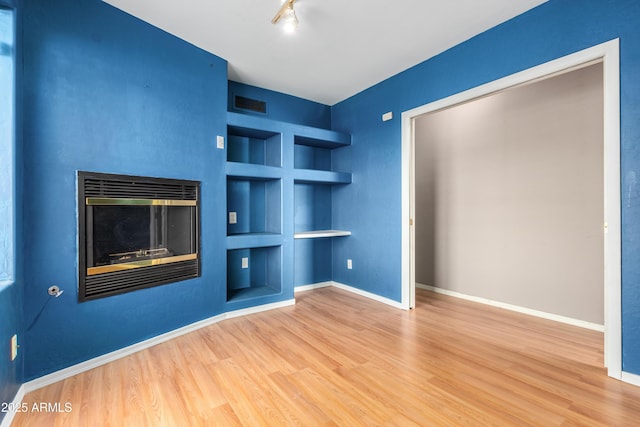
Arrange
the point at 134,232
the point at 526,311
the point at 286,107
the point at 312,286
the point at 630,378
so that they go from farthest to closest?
the point at 312,286, the point at 286,107, the point at 526,311, the point at 134,232, the point at 630,378

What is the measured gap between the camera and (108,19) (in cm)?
217

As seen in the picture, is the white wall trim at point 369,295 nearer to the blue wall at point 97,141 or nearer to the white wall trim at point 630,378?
the white wall trim at point 630,378

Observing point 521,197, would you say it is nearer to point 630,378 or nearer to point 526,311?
point 526,311

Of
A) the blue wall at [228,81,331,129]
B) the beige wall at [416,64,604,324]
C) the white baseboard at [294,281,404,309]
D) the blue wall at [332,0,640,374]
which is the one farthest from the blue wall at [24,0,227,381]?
the beige wall at [416,64,604,324]

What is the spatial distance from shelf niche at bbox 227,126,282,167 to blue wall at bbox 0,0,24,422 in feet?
5.95

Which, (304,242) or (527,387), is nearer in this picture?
(527,387)

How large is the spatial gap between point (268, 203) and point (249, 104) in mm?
1246

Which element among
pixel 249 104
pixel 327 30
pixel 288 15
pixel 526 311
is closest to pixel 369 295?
pixel 526 311

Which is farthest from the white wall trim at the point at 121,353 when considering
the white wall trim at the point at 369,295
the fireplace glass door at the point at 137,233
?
the white wall trim at the point at 369,295

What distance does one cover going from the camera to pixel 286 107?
396 centimetres

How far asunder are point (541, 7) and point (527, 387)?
8.78 feet

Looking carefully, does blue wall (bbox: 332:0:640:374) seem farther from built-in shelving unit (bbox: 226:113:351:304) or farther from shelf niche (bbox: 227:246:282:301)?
shelf niche (bbox: 227:246:282:301)

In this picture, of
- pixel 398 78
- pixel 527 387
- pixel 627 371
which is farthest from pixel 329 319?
pixel 398 78

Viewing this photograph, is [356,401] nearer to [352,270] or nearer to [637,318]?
[637,318]
